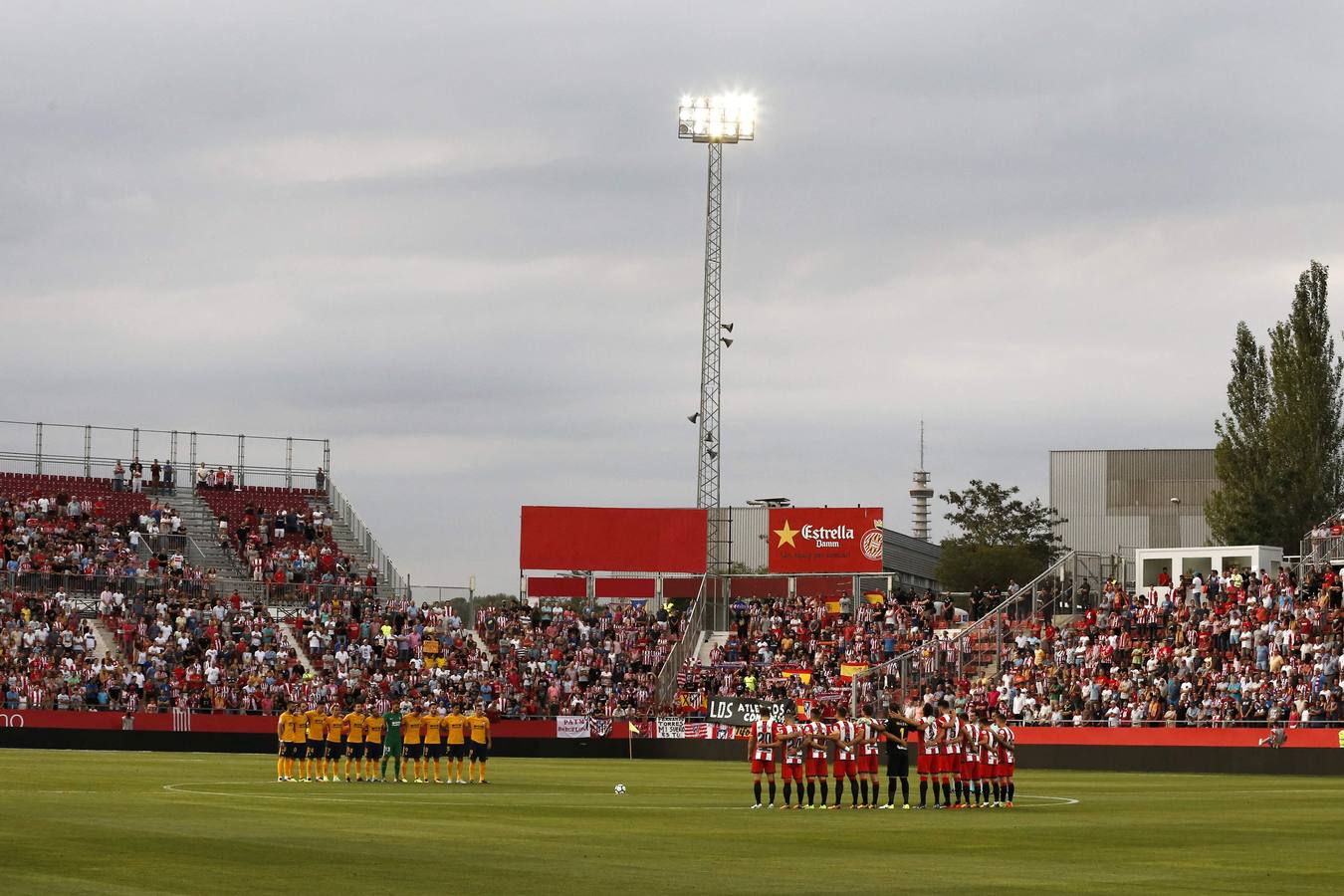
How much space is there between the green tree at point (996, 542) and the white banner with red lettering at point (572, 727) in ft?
192

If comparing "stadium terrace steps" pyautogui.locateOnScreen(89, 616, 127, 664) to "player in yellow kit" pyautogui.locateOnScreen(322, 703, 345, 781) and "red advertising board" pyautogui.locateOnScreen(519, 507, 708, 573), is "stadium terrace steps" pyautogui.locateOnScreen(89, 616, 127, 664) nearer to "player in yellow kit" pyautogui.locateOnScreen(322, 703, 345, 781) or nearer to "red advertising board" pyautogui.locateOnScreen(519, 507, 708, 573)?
"red advertising board" pyautogui.locateOnScreen(519, 507, 708, 573)

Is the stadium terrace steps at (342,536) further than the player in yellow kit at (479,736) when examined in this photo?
Yes

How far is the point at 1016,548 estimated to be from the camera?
130875mm

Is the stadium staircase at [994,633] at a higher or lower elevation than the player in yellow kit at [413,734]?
higher

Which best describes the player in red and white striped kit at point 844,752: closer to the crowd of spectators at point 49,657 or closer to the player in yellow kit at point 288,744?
the player in yellow kit at point 288,744

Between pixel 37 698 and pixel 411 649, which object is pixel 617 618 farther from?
pixel 37 698

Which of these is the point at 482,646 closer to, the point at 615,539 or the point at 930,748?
the point at 615,539

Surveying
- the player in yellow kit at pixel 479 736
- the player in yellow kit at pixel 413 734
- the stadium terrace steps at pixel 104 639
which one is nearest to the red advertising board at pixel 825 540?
the stadium terrace steps at pixel 104 639

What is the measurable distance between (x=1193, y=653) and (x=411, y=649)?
31817 millimetres

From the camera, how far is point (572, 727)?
238ft

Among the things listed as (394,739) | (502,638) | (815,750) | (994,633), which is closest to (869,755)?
(815,750)

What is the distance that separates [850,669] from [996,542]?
2787 inches

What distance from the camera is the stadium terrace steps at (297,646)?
75.4 m

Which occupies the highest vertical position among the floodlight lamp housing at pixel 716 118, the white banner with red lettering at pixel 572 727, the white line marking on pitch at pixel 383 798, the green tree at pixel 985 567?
the floodlight lamp housing at pixel 716 118
